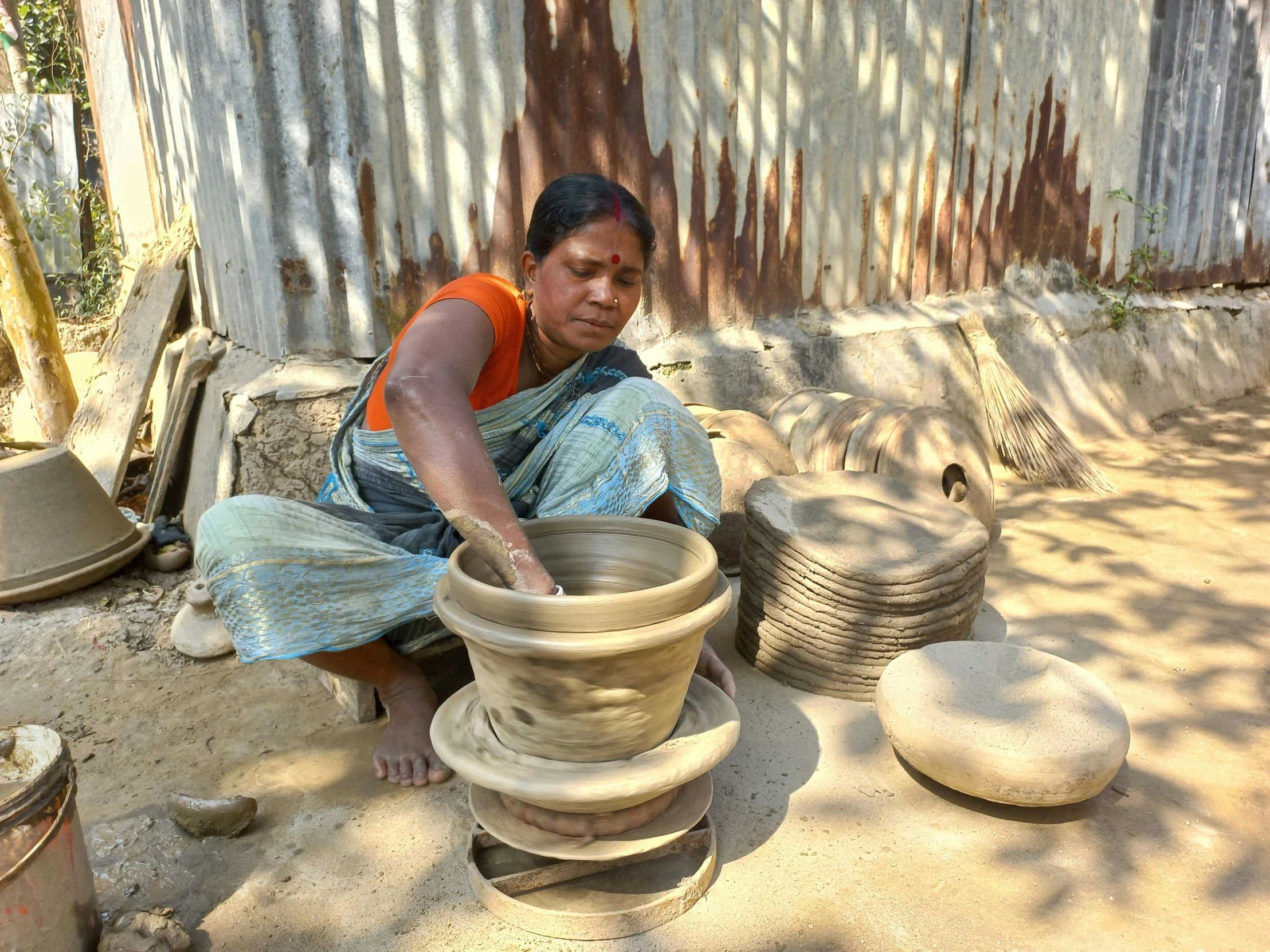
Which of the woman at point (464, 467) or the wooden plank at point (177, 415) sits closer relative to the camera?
the woman at point (464, 467)

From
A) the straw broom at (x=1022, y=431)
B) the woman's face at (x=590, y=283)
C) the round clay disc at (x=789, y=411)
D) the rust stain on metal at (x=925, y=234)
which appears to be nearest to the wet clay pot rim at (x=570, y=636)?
the woman's face at (x=590, y=283)

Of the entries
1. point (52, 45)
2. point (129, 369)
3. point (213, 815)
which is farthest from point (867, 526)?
point (52, 45)

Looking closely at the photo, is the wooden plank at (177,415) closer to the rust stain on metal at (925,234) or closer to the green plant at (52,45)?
the rust stain on metal at (925,234)

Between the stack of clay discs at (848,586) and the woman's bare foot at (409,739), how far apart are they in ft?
3.16

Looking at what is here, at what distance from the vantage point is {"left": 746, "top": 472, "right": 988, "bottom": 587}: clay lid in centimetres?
237

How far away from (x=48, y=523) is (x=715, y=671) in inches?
94.7

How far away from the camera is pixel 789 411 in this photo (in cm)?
389

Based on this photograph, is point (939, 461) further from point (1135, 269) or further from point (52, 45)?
point (52, 45)

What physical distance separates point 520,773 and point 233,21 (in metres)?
2.55

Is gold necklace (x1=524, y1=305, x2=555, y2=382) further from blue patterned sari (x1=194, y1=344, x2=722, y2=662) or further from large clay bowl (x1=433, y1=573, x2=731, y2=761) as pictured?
large clay bowl (x1=433, y1=573, x2=731, y2=761)

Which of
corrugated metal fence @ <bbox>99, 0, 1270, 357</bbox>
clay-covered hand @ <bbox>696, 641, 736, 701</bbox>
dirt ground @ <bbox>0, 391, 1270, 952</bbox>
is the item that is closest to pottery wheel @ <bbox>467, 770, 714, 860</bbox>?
dirt ground @ <bbox>0, 391, 1270, 952</bbox>

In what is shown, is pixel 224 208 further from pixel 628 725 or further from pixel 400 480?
pixel 628 725

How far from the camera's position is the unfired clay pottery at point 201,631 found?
278 centimetres

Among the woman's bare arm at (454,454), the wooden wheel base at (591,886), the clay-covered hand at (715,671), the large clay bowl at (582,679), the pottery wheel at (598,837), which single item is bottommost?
the wooden wheel base at (591,886)
